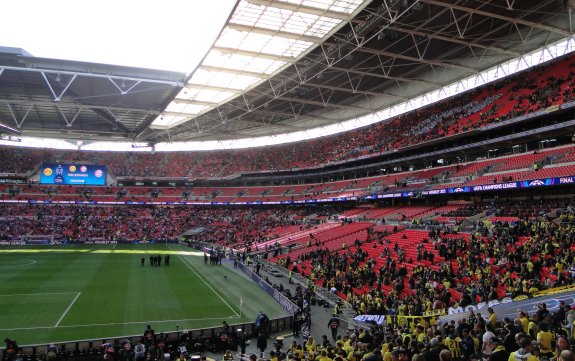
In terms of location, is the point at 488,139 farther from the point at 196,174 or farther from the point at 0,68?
the point at 196,174

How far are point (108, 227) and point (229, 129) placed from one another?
71.8ft

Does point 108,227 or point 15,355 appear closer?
point 15,355

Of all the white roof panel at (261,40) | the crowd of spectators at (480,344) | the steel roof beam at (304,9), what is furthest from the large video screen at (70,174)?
the crowd of spectators at (480,344)

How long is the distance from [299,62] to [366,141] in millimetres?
20744

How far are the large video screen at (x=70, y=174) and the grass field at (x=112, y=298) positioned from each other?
2452 cm

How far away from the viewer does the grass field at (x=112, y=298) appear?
712 inches

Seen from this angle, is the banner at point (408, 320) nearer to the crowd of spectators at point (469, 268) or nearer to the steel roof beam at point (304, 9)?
the crowd of spectators at point (469, 268)

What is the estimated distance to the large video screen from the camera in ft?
199

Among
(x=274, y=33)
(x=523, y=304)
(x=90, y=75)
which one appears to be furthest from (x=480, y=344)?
(x=90, y=75)

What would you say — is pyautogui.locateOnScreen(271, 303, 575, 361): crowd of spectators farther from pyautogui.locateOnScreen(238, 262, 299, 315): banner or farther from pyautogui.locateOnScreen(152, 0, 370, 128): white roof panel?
pyautogui.locateOnScreen(152, 0, 370, 128): white roof panel

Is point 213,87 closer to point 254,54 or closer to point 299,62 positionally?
point 254,54

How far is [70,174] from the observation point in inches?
2411

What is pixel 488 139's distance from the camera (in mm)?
35000

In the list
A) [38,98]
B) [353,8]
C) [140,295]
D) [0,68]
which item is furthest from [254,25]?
[38,98]
